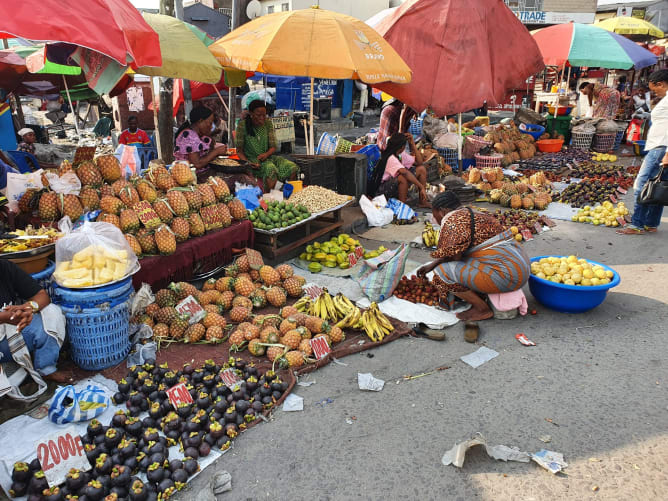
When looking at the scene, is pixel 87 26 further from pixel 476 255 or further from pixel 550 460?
pixel 550 460

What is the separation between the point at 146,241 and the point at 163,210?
0.44 m

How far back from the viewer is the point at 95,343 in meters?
3.67

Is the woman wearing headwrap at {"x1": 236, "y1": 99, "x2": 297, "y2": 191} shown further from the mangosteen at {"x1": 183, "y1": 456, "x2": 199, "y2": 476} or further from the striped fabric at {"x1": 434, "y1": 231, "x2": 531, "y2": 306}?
the mangosteen at {"x1": 183, "y1": 456, "x2": 199, "y2": 476}

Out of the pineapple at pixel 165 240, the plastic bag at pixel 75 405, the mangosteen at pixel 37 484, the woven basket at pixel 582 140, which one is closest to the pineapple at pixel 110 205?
the pineapple at pixel 165 240

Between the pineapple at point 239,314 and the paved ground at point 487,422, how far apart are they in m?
1.04

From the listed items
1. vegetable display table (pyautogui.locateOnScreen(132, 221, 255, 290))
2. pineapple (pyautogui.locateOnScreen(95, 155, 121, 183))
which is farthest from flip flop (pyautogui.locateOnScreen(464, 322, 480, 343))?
pineapple (pyautogui.locateOnScreen(95, 155, 121, 183))

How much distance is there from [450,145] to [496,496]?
9.31 meters

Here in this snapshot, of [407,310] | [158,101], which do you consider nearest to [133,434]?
[407,310]

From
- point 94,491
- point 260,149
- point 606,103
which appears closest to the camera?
point 94,491

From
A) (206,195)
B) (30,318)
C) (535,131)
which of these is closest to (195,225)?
(206,195)

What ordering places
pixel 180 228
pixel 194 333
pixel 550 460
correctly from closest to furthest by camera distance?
pixel 550 460, pixel 194 333, pixel 180 228

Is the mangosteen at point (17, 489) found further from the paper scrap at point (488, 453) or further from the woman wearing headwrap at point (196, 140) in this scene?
the woman wearing headwrap at point (196, 140)

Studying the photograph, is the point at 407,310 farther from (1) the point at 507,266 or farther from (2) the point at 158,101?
(2) the point at 158,101

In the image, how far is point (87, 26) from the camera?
3482 millimetres
